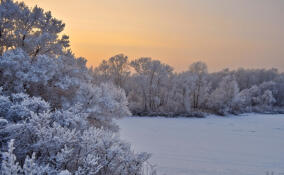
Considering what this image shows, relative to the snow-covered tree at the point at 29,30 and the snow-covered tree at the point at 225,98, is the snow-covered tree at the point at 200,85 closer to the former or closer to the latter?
the snow-covered tree at the point at 225,98

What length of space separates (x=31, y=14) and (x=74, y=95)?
3604mm

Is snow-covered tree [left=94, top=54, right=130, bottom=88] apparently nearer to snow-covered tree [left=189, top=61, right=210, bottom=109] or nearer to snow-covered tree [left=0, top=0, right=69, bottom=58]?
snow-covered tree [left=189, top=61, right=210, bottom=109]

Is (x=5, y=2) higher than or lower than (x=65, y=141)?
higher

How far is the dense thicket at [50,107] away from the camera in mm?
3973

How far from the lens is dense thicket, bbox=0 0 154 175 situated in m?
3.97

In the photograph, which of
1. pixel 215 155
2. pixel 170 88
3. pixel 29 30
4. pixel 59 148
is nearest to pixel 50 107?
pixel 59 148

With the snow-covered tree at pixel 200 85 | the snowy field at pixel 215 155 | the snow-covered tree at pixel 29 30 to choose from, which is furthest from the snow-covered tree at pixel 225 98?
the snow-covered tree at pixel 29 30

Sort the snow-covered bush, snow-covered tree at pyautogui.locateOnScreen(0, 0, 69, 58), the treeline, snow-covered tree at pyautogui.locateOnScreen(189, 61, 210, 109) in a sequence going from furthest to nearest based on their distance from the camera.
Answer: snow-covered tree at pyautogui.locateOnScreen(189, 61, 210, 109) < the treeline < snow-covered tree at pyautogui.locateOnScreen(0, 0, 69, 58) < the snow-covered bush

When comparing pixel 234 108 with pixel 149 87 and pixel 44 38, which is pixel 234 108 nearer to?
pixel 149 87

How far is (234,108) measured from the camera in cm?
3862

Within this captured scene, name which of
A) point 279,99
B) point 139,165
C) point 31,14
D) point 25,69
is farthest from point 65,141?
point 279,99

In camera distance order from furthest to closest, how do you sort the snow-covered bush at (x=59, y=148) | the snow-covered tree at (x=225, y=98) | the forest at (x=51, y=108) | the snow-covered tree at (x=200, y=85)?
the snow-covered tree at (x=200, y=85) < the snow-covered tree at (x=225, y=98) < the forest at (x=51, y=108) < the snow-covered bush at (x=59, y=148)

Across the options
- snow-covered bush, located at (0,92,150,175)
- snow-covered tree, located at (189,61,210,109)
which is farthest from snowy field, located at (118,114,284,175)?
snow-covered tree, located at (189,61,210,109)

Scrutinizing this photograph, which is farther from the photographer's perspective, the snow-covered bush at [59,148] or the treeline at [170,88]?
the treeline at [170,88]
